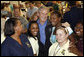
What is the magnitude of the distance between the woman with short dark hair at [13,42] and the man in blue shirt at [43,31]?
54cm

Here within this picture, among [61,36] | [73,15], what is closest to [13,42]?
[61,36]

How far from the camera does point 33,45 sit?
9.02ft

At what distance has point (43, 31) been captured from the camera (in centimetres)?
303

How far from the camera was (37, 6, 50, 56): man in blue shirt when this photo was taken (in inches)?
116

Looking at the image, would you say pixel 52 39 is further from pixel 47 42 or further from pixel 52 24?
Result: pixel 52 24

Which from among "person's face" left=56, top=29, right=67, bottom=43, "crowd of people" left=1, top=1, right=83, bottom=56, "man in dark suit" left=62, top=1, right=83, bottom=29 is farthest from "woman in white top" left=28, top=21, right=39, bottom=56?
"man in dark suit" left=62, top=1, right=83, bottom=29

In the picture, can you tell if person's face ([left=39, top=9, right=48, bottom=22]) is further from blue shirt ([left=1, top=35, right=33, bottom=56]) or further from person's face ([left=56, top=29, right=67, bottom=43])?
blue shirt ([left=1, top=35, right=33, bottom=56])

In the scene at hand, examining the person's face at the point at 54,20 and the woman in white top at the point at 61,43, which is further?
the person's face at the point at 54,20

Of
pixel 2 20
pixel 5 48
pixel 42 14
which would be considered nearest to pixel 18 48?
pixel 5 48

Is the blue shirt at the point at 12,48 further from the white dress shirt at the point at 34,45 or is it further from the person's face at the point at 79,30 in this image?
the person's face at the point at 79,30

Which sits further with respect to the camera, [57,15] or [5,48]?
[57,15]

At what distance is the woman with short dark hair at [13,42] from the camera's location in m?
2.20

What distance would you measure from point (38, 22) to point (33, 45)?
0.50 m

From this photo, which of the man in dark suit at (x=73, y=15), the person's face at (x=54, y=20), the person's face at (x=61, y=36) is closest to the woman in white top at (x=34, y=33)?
the person's face at (x=54, y=20)
